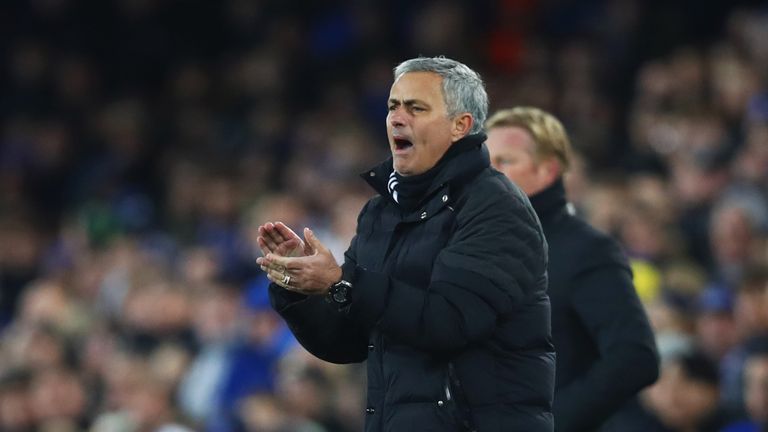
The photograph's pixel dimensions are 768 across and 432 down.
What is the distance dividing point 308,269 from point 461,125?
557mm

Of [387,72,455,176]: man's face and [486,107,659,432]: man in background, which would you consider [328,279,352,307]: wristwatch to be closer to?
[387,72,455,176]: man's face

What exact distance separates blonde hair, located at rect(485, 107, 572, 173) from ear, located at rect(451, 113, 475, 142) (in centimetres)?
96

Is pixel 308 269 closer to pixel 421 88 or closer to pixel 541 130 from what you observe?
pixel 421 88

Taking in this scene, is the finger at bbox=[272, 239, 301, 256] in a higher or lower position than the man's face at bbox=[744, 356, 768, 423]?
higher

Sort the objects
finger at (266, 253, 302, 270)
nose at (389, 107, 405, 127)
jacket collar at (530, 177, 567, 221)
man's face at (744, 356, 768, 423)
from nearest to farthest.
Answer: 1. finger at (266, 253, 302, 270)
2. nose at (389, 107, 405, 127)
3. jacket collar at (530, 177, 567, 221)
4. man's face at (744, 356, 768, 423)

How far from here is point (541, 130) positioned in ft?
16.2

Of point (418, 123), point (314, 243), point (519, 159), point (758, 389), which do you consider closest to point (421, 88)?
point (418, 123)

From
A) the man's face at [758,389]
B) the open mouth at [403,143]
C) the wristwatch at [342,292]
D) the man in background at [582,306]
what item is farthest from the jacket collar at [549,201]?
the man's face at [758,389]

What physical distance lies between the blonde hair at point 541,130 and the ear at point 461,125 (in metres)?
0.96

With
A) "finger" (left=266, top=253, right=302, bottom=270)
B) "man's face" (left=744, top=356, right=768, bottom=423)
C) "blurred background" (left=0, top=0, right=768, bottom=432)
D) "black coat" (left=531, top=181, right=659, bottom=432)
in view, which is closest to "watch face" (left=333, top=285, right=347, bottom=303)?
"finger" (left=266, top=253, right=302, bottom=270)

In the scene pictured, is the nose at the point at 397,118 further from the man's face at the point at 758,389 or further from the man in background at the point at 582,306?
the man's face at the point at 758,389

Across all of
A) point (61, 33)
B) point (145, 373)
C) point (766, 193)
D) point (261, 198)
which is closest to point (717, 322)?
point (766, 193)

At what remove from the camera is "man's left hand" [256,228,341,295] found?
3684 mm

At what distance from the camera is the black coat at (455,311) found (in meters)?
3.70
